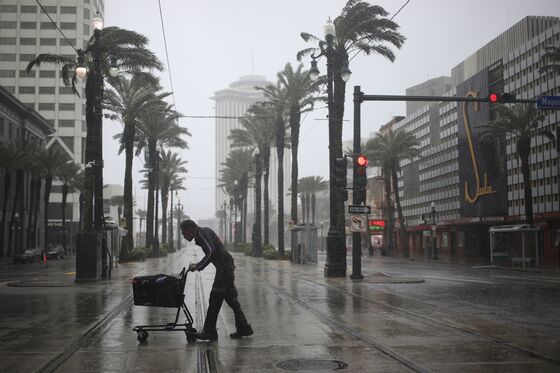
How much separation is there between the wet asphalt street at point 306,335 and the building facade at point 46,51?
91.4 meters

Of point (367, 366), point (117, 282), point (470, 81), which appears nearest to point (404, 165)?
point (470, 81)

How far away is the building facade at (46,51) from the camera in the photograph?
101125mm

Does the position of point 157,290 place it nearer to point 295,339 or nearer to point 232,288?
point 232,288

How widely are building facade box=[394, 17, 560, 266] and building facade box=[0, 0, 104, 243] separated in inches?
2275

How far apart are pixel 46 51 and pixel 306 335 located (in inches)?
4064

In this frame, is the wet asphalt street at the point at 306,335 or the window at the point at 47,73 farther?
the window at the point at 47,73

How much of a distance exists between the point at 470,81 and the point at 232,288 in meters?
58.8

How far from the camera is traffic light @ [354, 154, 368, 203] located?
2062cm

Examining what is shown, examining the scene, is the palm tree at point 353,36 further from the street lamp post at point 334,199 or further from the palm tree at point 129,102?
the palm tree at point 129,102

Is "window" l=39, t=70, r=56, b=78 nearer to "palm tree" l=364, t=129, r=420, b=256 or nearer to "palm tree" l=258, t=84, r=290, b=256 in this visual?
"palm tree" l=364, t=129, r=420, b=256

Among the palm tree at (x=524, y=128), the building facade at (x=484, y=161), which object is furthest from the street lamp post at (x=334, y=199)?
the building facade at (x=484, y=161)

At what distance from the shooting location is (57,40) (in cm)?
10244

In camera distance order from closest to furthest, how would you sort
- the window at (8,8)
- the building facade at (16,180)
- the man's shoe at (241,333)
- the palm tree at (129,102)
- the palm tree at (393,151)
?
the man's shoe at (241,333), the palm tree at (129,102), the building facade at (16,180), the palm tree at (393,151), the window at (8,8)

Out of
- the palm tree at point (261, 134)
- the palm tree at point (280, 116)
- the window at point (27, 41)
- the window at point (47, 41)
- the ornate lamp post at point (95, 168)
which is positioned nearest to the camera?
the ornate lamp post at point (95, 168)
